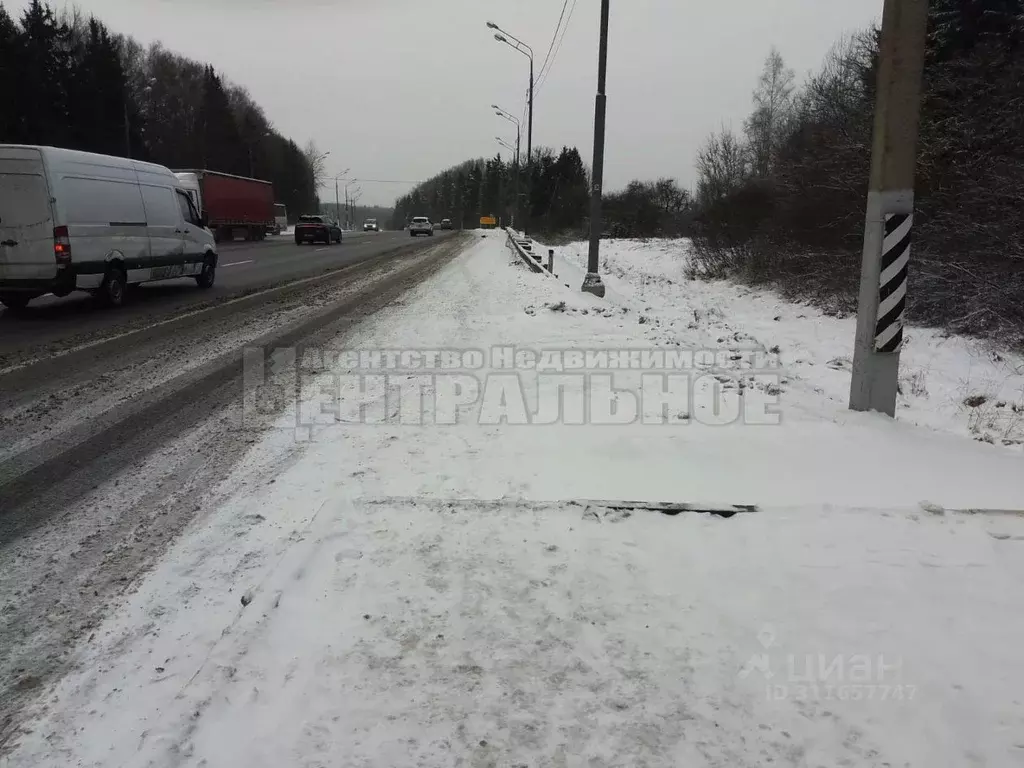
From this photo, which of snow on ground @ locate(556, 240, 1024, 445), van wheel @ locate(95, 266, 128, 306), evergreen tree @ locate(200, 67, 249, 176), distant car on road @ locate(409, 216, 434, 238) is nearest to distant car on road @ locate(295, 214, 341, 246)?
distant car on road @ locate(409, 216, 434, 238)

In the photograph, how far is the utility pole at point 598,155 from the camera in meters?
13.8

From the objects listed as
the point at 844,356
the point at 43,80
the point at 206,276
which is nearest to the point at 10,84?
the point at 43,80

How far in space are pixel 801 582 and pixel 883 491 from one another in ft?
5.07

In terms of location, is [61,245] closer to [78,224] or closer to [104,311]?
[78,224]

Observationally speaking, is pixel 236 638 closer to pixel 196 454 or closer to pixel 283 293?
pixel 196 454

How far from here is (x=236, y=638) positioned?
9.40ft

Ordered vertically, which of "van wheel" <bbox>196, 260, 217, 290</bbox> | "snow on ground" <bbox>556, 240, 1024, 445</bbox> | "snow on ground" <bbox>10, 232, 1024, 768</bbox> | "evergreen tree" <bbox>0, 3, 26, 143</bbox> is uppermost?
"evergreen tree" <bbox>0, 3, 26, 143</bbox>

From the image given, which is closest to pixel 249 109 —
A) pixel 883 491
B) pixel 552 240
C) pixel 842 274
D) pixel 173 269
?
pixel 552 240

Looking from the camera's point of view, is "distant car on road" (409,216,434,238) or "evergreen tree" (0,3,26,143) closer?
"evergreen tree" (0,3,26,143)

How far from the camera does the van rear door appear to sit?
34.8ft

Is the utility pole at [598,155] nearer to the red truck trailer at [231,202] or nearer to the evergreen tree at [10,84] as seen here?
the red truck trailer at [231,202]

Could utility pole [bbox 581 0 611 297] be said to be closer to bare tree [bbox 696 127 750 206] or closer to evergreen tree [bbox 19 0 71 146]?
bare tree [bbox 696 127 750 206]

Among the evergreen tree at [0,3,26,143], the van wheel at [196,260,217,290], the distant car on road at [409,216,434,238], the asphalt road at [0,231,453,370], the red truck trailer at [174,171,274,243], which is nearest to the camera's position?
the asphalt road at [0,231,453,370]

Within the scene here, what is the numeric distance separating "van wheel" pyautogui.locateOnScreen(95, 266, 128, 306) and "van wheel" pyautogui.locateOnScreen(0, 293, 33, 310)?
112 cm
